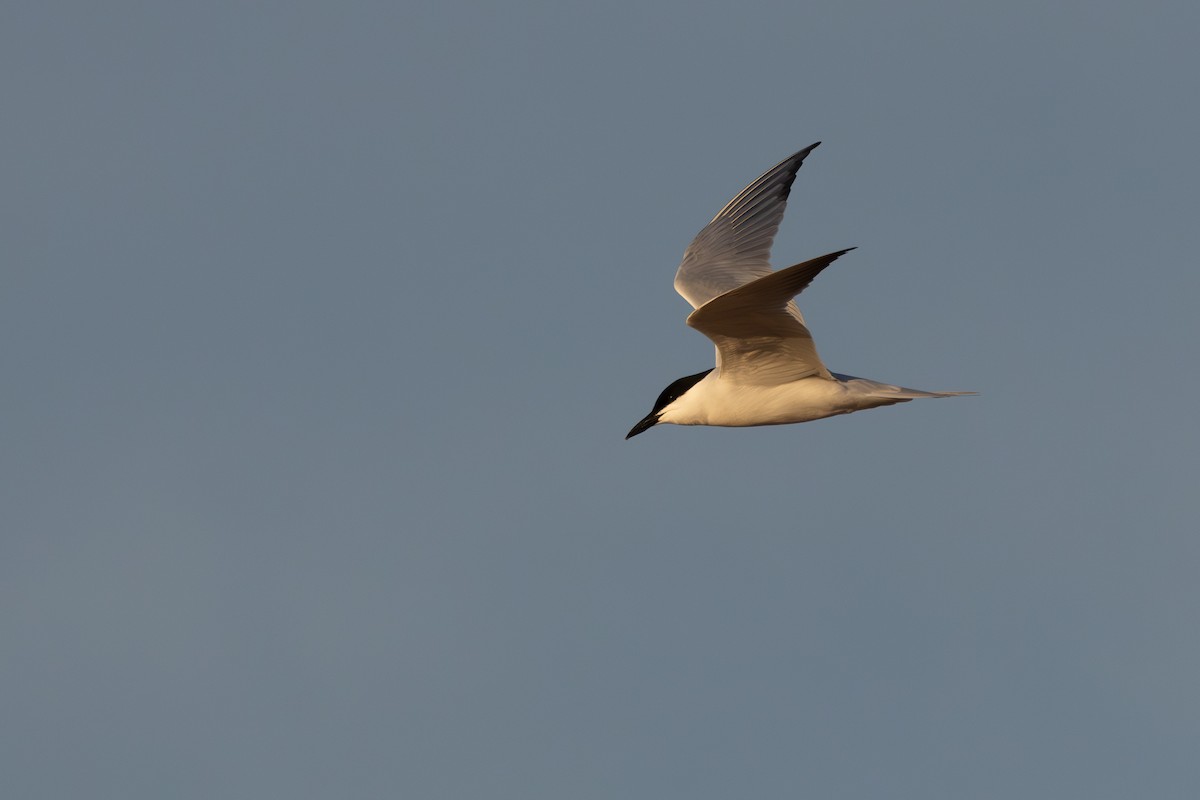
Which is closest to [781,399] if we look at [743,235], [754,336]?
[754,336]

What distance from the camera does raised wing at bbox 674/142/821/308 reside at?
15.1 meters

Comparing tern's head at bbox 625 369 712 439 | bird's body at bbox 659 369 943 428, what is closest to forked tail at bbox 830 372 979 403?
bird's body at bbox 659 369 943 428

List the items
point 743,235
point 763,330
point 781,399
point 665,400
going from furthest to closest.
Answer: point 743,235, point 665,400, point 781,399, point 763,330

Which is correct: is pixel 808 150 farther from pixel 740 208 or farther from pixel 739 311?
pixel 739 311

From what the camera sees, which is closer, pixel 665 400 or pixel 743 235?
pixel 665 400

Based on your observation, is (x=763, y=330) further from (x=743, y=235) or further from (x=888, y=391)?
(x=743, y=235)

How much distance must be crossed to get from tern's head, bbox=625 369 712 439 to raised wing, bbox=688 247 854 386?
654mm

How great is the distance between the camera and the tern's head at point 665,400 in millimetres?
14250

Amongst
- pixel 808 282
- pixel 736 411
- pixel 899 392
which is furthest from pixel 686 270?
pixel 808 282

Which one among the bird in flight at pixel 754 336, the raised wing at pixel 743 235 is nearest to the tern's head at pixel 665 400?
the bird in flight at pixel 754 336

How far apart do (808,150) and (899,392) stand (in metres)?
3.15

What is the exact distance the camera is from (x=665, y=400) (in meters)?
14.4

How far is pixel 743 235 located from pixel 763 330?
9.14 feet

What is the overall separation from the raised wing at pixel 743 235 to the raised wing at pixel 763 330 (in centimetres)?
176
